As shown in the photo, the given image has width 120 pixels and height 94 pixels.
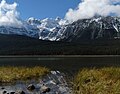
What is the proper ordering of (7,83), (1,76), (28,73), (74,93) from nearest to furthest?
(74,93) < (7,83) < (1,76) < (28,73)

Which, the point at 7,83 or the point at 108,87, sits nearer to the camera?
the point at 108,87

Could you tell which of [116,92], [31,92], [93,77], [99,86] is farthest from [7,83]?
[116,92]

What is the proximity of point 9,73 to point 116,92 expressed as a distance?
23117 mm

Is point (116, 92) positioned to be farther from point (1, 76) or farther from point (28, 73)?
point (28, 73)

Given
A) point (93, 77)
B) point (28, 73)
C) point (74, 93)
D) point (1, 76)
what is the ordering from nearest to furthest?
point (74, 93) → point (93, 77) → point (1, 76) → point (28, 73)

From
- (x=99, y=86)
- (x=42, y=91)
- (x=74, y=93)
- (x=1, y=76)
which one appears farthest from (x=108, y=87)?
(x=1, y=76)

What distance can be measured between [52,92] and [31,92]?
181 cm

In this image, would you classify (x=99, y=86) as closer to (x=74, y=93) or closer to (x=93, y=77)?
(x=74, y=93)

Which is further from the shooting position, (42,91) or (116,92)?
(42,91)

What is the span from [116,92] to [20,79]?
2159 centimetres

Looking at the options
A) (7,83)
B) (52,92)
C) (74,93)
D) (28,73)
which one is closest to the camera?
(74,93)

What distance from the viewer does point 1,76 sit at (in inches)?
1468

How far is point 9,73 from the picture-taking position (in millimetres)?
39625

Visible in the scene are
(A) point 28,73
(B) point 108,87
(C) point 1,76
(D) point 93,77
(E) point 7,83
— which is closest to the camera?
(B) point 108,87
